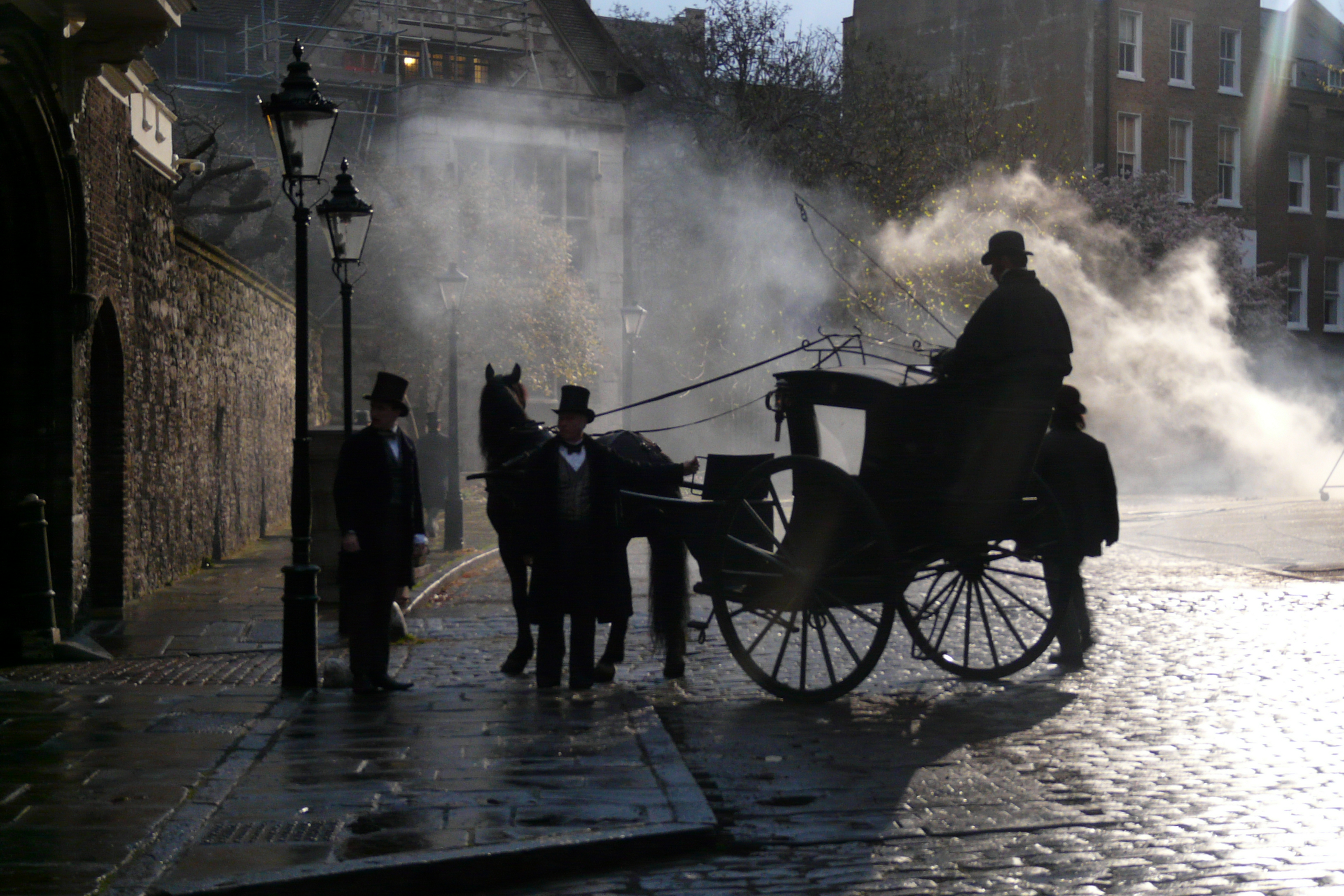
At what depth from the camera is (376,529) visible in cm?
→ 820

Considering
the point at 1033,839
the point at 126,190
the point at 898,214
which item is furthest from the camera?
the point at 898,214

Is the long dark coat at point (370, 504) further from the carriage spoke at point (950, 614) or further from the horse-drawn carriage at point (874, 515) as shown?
the carriage spoke at point (950, 614)

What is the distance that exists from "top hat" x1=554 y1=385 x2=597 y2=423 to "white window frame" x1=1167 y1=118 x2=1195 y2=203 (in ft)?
115

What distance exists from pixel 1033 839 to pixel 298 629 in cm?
461

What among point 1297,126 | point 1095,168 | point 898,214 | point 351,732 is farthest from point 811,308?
point 351,732

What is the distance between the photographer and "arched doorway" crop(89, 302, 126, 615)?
11.8 meters

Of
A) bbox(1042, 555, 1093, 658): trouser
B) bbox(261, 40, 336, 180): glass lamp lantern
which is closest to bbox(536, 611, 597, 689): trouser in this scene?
bbox(1042, 555, 1093, 658): trouser

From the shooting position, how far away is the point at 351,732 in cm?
681

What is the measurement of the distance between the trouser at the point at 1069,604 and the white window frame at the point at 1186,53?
115ft

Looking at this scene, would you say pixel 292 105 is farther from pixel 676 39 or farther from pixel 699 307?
pixel 676 39

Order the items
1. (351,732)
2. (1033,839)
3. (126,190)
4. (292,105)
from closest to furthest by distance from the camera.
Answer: (1033,839) → (351,732) → (292,105) → (126,190)

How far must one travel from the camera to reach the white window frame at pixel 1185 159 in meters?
39.9

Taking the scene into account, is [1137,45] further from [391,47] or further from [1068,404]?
[1068,404]

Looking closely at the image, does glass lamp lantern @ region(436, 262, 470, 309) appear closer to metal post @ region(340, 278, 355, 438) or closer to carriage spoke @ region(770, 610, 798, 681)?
metal post @ region(340, 278, 355, 438)
